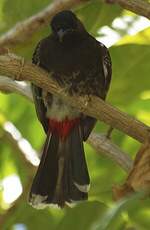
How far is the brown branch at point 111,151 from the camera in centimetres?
245

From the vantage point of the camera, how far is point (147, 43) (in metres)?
2.92

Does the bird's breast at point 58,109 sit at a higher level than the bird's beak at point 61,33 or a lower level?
lower

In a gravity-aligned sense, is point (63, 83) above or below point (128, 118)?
below

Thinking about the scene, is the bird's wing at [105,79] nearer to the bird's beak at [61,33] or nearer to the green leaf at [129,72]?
the green leaf at [129,72]

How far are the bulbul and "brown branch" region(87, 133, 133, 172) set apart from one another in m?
0.38

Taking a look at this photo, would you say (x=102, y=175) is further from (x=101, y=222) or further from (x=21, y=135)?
(x=101, y=222)

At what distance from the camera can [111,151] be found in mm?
2531

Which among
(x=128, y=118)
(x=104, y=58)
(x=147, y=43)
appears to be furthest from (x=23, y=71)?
(x=104, y=58)

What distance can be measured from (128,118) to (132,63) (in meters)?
0.71

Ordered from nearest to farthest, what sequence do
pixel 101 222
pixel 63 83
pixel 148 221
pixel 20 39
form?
pixel 101 222 → pixel 148 221 → pixel 20 39 → pixel 63 83

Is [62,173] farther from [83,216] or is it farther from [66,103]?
[83,216]

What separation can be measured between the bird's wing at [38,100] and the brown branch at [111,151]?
1.39ft

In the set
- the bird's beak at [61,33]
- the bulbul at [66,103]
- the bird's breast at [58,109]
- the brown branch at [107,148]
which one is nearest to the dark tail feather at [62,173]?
the bulbul at [66,103]

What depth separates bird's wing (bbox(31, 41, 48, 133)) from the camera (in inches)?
→ 121
